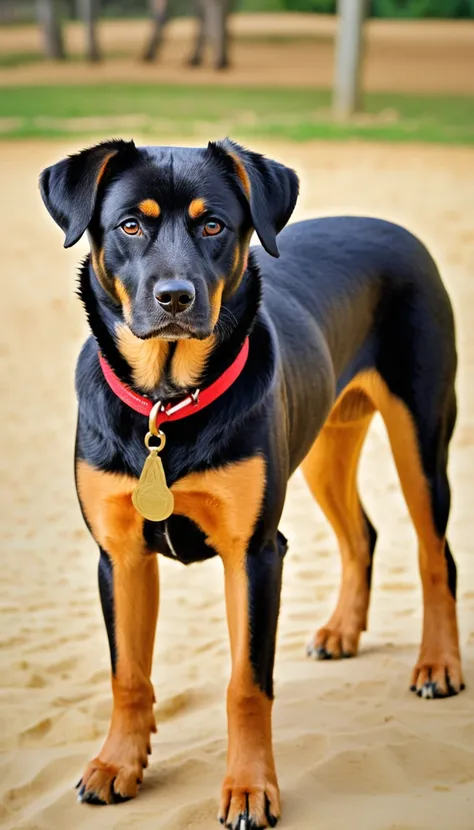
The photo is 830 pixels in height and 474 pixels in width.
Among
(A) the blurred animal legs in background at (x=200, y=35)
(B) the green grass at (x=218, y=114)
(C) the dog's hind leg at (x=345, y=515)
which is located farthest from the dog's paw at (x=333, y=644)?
(A) the blurred animal legs in background at (x=200, y=35)

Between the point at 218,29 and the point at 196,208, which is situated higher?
the point at 196,208

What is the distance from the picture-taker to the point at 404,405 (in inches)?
168

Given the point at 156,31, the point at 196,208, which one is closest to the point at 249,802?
the point at 196,208

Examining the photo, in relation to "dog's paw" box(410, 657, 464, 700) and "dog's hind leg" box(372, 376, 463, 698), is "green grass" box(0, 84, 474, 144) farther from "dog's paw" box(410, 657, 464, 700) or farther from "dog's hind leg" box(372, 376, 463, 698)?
"dog's paw" box(410, 657, 464, 700)

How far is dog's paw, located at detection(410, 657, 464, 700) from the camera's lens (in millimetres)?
4238

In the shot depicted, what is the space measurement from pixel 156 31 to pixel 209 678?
2771cm

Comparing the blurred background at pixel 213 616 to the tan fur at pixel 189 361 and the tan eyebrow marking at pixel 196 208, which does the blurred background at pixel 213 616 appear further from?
the tan eyebrow marking at pixel 196 208

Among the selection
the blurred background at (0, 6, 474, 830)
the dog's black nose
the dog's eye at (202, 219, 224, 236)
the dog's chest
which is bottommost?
the blurred background at (0, 6, 474, 830)

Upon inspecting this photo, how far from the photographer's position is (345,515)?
477cm

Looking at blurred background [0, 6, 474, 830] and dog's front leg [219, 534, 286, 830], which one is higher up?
dog's front leg [219, 534, 286, 830]

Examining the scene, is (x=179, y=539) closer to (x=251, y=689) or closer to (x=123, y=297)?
(x=251, y=689)

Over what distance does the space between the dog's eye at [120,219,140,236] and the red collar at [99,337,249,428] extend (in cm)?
42

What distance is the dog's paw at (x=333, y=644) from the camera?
4.64 meters

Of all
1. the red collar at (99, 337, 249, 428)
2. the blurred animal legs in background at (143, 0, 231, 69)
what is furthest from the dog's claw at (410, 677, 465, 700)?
the blurred animal legs in background at (143, 0, 231, 69)
